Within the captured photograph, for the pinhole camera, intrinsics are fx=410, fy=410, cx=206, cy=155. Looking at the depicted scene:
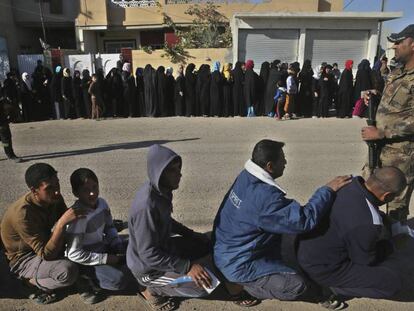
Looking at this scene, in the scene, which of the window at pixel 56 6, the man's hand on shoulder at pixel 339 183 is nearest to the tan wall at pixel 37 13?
the window at pixel 56 6

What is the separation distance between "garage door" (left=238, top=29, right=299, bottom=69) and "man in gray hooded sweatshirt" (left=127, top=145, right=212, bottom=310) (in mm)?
14741

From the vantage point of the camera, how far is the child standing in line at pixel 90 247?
3.02 m

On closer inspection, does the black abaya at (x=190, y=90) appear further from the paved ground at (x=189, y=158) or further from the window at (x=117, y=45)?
the window at (x=117, y=45)

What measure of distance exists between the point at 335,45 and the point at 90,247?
16.3m

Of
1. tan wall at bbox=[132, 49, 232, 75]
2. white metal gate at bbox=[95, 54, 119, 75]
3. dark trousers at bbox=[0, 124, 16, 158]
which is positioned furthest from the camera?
white metal gate at bbox=[95, 54, 119, 75]

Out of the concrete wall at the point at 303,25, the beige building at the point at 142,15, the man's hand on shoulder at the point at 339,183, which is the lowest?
the man's hand on shoulder at the point at 339,183

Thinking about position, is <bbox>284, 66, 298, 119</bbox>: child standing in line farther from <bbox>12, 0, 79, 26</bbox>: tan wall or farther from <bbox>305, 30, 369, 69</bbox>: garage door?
<bbox>12, 0, 79, 26</bbox>: tan wall

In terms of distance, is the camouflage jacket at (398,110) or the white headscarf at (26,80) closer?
the camouflage jacket at (398,110)

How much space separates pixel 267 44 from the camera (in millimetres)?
16953

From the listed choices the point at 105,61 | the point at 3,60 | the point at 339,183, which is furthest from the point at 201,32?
the point at 339,183

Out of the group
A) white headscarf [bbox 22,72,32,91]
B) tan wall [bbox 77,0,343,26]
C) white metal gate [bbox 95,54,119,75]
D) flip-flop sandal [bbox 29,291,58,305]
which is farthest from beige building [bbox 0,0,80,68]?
flip-flop sandal [bbox 29,291,58,305]

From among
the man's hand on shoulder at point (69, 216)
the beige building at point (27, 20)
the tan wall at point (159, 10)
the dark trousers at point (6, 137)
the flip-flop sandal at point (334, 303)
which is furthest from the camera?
the beige building at point (27, 20)

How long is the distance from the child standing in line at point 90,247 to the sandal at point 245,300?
85cm

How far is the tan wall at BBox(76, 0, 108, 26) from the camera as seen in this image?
24.6 metres
